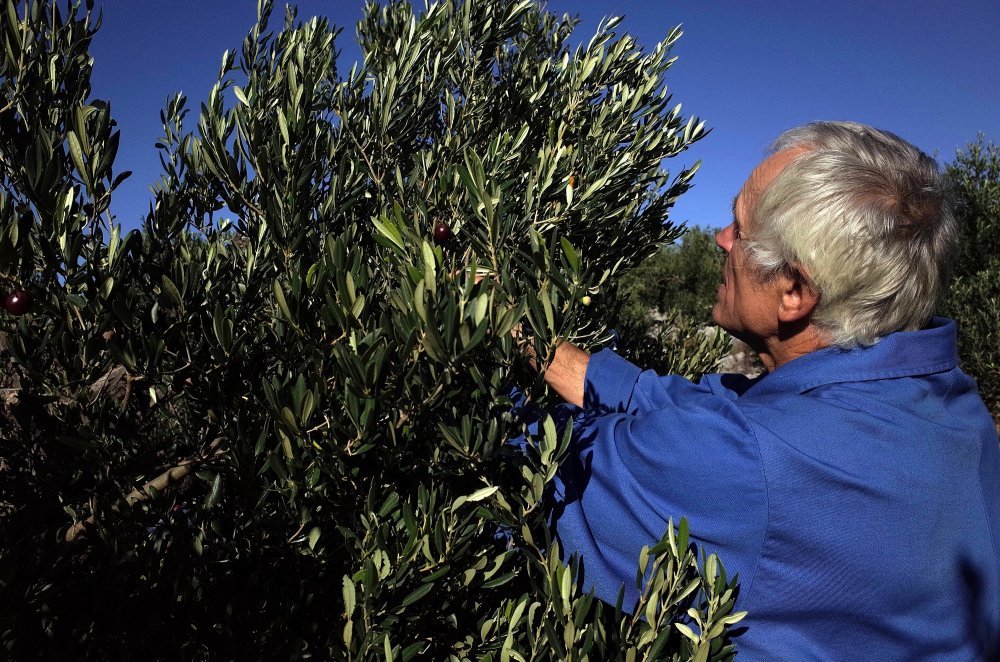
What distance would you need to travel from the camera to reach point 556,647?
137 centimetres

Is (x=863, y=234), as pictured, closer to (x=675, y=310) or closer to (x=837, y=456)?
(x=837, y=456)

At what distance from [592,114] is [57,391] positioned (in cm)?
250

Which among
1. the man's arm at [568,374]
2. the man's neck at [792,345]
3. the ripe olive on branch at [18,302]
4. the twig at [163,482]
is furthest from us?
the man's arm at [568,374]

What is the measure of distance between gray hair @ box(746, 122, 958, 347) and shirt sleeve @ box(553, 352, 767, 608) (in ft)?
1.66

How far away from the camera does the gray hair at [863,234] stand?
72.8 inches

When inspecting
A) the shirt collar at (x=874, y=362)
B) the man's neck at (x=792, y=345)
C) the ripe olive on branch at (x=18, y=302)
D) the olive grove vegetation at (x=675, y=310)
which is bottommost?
the shirt collar at (x=874, y=362)

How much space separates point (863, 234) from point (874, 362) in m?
0.38

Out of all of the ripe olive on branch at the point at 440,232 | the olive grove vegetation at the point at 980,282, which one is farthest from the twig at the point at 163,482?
the olive grove vegetation at the point at 980,282

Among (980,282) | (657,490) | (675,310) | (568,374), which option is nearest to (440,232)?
(568,374)

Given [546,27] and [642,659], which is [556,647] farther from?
[546,27]

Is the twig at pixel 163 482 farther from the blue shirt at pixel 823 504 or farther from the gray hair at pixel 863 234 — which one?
the gray hair at pixel 863 234

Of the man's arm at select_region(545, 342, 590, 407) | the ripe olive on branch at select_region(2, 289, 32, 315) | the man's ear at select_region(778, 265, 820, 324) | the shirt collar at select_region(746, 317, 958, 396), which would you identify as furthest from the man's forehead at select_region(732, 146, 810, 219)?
the ripe olive on branch at select_region(2, 289, 32, 315)

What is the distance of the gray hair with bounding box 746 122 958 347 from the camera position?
1.85 metres

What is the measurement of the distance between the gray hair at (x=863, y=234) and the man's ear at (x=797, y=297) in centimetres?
2
